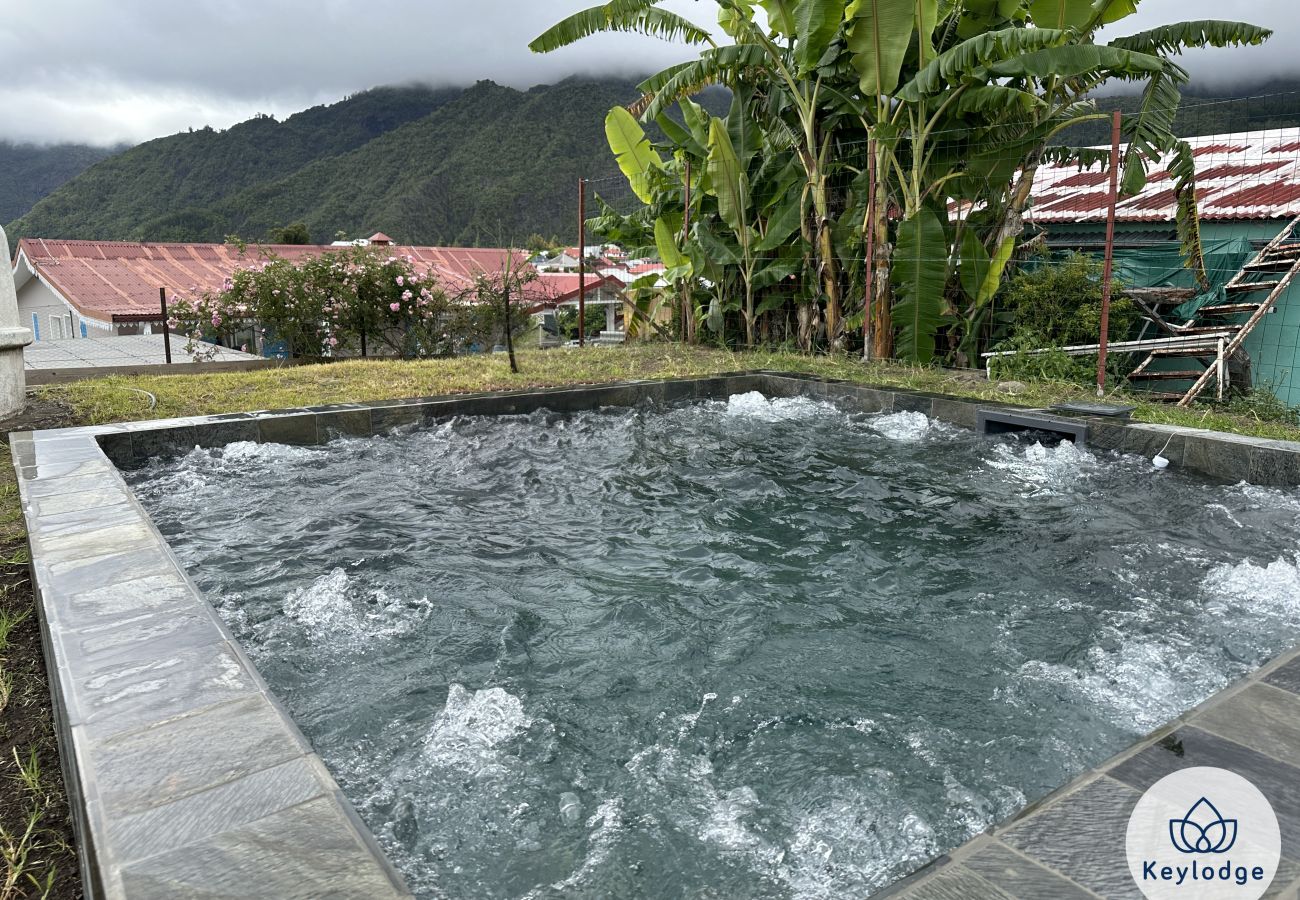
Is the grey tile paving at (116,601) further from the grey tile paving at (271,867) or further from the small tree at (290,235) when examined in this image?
the small tree at (290,235)

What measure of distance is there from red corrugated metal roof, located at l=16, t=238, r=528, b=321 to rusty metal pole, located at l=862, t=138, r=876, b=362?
43.6ft

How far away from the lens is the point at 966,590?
3.75 m

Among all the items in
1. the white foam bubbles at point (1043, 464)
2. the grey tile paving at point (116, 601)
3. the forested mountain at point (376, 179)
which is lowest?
the white foam bubbles at point (1043, 464)

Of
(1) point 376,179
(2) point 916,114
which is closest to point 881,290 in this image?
(2) point 916,114

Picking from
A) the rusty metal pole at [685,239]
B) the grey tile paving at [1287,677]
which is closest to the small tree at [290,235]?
the rusty metal pole at [685,239]

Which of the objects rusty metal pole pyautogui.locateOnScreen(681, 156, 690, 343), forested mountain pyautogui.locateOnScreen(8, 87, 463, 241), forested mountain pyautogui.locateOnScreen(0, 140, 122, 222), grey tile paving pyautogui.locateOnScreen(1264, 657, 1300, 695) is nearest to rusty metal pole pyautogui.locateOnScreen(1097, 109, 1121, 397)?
rusty metal pole pyautogui.locateOnScreen(681, 156, 690, 343)

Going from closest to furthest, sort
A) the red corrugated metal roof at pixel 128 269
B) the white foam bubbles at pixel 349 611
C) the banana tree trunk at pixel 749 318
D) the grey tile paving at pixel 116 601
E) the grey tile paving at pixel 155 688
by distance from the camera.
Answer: the grey tile paving at pixel 155 688 → the grey tile paving at pixel 116 601 → the white foam bubbles at pixel 349 611 → the banana tree trunk at pixel 749 318 → the red corrugated metal roof at pixel 128 269

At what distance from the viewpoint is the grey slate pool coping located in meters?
1.38

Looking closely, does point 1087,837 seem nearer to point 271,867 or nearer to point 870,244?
point 271,867

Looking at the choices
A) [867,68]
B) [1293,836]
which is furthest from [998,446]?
[1293,836]

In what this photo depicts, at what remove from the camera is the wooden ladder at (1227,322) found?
23.1 feet

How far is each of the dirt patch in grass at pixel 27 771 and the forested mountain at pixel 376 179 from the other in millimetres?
41100

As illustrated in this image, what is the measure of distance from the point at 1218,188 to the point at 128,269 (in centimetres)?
2756

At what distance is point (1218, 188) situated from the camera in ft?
33.0
